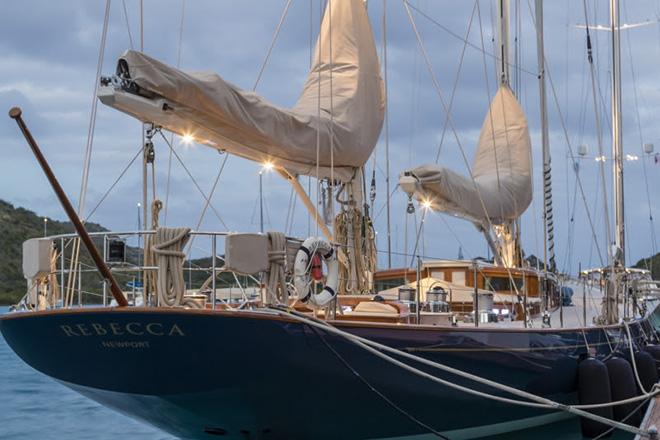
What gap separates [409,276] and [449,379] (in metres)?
4.67

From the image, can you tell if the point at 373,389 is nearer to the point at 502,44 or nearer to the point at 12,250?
the point at 502,44

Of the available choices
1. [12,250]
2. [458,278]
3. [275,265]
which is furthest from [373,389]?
[12,250]

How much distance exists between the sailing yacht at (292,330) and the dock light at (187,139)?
9cm

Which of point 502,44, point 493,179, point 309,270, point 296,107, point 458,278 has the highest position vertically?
point 502,44

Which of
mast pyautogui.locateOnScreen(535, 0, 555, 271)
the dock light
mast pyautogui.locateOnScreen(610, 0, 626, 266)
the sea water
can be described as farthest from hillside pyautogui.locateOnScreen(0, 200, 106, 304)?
the dock light

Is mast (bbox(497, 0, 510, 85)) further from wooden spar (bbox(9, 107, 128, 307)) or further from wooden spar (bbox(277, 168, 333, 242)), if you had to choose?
wooden spar (bbox(9, 107, 128, 307))

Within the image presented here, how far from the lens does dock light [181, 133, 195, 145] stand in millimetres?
11262

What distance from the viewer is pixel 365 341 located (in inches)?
372

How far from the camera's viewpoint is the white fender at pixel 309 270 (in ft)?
31.5

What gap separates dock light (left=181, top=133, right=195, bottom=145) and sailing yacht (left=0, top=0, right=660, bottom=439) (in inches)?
3.7

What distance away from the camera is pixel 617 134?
80.5 feet

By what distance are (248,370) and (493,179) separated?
9.38 m

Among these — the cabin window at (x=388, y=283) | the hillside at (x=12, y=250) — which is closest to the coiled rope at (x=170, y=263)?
the cabin window at (x=388, y=283)

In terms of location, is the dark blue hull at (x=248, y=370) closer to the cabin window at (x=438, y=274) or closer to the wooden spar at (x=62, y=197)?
the wooden spar at (x=62, y=197)
